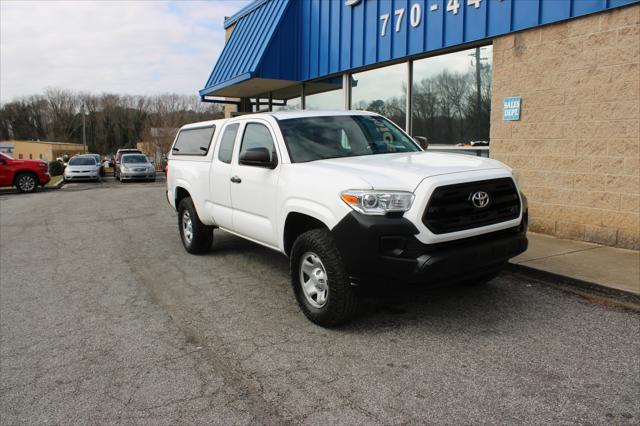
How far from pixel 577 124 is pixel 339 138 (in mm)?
3821

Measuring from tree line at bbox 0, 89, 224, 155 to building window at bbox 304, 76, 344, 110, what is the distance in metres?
63.7

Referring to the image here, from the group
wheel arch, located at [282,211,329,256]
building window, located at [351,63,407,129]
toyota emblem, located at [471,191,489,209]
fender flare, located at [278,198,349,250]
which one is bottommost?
wheel arch, located at [282,211,329,256]

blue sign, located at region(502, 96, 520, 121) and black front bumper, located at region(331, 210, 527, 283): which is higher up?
blue sign, located at region(502, 96, 520, 121)

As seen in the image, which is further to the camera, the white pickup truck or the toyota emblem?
the toyota emblem

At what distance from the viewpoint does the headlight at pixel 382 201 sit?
3941 millimetres

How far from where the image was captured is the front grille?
156 inches

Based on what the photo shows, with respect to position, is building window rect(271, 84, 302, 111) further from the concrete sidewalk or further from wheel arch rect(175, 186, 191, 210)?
the concrete sidewalk

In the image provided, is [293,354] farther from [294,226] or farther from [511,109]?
[511,109]

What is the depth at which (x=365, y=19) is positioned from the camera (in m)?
11.0

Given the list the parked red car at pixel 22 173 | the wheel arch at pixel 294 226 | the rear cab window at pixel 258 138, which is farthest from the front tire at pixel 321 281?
the parked red car at pixel 22 173

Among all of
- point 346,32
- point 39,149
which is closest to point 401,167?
point 346,32

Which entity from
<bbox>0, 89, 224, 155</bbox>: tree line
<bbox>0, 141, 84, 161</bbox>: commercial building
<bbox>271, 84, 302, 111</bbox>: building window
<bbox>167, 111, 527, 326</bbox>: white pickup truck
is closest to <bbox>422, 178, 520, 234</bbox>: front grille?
<bbox>167, 111, 527, 326</bbox>: white pickup truck

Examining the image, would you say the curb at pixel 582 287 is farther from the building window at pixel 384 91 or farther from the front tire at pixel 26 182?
the front tire at pixel 26 182

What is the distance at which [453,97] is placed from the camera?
964 cm
